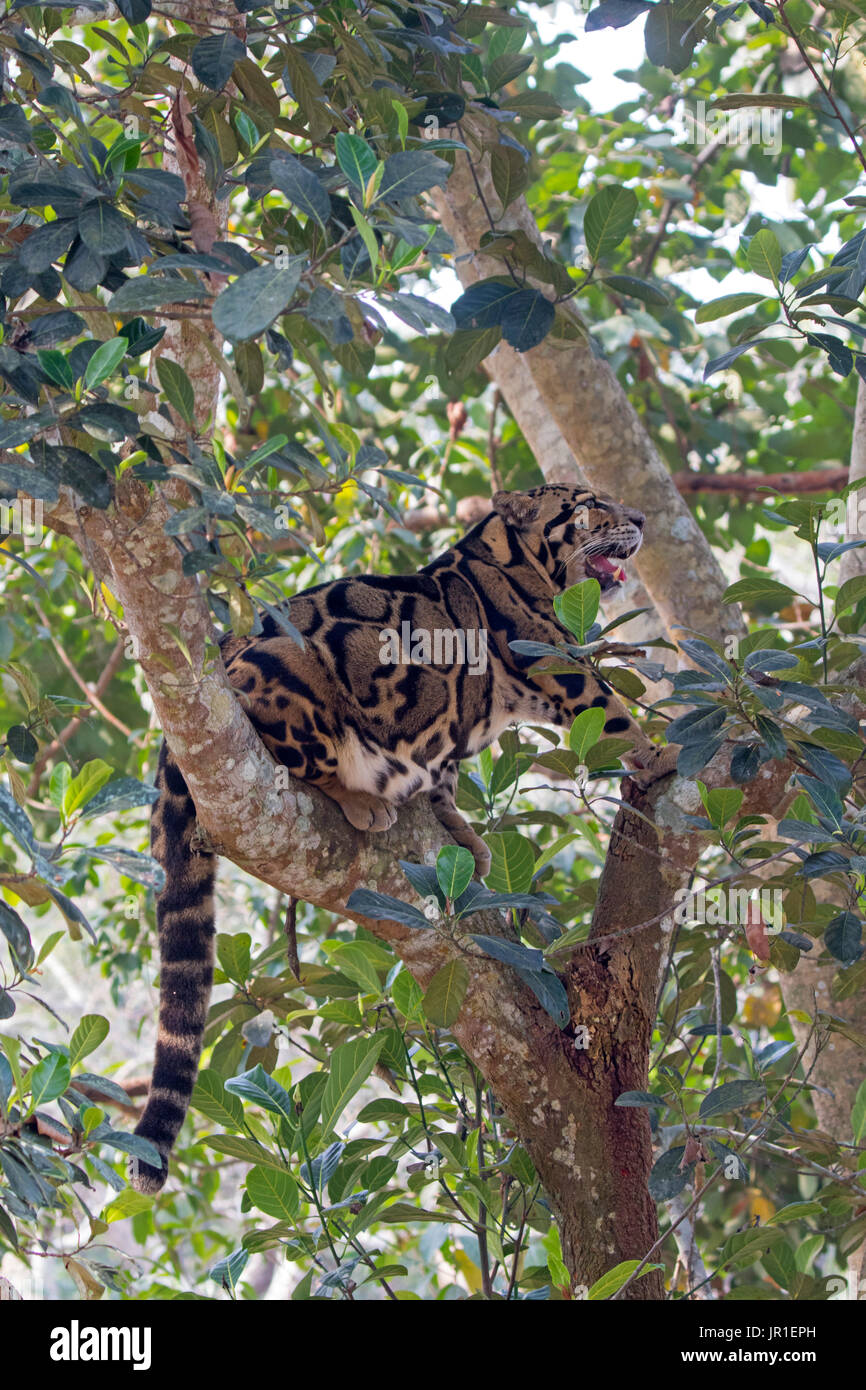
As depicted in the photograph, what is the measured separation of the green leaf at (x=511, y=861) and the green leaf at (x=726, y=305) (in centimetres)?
119

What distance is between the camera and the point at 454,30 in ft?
10.6

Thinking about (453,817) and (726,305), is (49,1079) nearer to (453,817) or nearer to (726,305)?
(453,817)

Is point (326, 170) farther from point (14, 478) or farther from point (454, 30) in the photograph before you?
point (454, 30)

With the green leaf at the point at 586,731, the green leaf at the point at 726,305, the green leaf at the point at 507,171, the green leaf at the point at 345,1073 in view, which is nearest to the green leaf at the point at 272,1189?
the green leaf at the point at 345,1073

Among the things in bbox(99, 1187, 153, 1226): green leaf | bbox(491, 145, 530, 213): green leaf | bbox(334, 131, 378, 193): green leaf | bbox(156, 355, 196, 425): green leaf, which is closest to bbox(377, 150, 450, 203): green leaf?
bbox(334, 131, 378, 193): green leaf

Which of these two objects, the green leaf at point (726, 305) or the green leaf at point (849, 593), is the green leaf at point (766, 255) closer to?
the green leaf at point (726, 305)

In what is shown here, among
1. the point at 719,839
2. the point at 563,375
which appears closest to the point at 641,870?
the point at 719,839

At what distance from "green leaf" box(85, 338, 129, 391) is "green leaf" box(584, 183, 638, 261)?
1.44m

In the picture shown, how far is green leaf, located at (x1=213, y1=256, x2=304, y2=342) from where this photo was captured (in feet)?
5.83

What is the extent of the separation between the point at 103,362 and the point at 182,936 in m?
1.56

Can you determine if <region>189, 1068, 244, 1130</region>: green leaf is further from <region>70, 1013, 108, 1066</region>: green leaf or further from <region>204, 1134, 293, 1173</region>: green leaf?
<region>70, 1013, 108, 1066</region>: green leaf

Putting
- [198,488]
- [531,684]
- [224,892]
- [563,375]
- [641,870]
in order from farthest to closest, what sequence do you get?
[224,892] < [563,375] < [531,684] < [641,870] < [198,488]

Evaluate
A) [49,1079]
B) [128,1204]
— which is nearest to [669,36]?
[49,1079]

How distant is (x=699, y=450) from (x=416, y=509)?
4.52 ft
